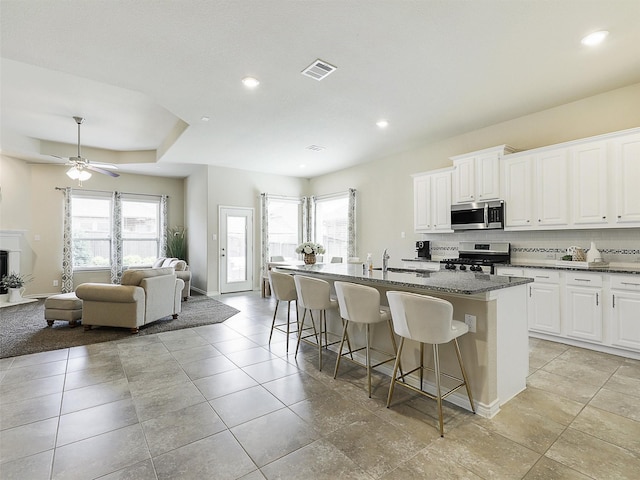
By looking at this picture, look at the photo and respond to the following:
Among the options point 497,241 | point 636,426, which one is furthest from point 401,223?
point 636,426

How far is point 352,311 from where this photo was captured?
2742 millimetres

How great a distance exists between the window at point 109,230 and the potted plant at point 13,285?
121 cm

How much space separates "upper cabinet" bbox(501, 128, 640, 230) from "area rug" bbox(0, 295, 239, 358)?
4816 millimetres

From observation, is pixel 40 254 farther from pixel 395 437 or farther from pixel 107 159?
pixel 395 437

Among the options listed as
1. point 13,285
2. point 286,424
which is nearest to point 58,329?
point 13,285

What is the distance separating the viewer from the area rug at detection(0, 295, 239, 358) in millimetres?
3945

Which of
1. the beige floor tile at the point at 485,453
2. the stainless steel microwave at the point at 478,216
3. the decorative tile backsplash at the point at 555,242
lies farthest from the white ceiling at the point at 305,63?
the beige floor tile at the point at 485,453

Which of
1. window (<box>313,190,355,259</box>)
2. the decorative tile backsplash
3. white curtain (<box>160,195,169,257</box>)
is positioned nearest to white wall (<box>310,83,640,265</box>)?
the decorative tile backsplash

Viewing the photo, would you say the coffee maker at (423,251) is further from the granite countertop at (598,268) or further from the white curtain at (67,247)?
the white curtain at (67,247)

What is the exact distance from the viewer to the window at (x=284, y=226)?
8.55 m

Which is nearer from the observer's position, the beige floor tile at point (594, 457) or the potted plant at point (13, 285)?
the beige floor tile at point (594, 457)

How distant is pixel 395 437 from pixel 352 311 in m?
0.97

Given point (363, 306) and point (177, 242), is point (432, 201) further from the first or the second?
point (177, 242)

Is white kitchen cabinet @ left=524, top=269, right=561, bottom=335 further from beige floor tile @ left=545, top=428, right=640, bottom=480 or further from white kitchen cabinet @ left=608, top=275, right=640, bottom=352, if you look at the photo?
beige floor tile @ left=545, top=428, right=640, bottom=480
